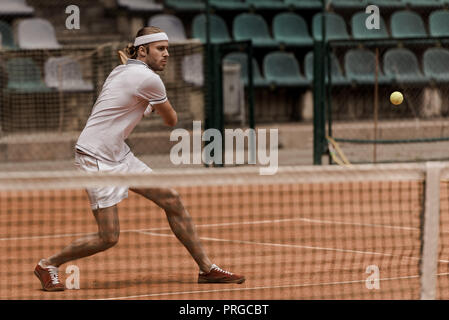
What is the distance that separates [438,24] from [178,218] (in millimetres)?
13347

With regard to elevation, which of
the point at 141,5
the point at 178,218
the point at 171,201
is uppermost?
the point at 141,5

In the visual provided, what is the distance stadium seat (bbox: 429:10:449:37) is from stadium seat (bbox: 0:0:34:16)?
24.6 ft

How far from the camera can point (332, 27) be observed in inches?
665

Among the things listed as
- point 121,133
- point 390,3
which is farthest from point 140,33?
point 390,3

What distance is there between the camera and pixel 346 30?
17.1 m

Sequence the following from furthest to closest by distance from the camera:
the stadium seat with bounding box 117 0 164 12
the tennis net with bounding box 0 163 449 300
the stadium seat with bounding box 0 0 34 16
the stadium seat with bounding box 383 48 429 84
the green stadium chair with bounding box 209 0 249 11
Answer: the green stadium chair with bounding box 209 0 249 11 < the stadium seat with bounding box 383 48 429 84 < the stadium seat with bounding box 117 0 164 12 < the stadium seat with bounding box 0 0 34 16 < the tennis net with bounding box 0 163 449 300

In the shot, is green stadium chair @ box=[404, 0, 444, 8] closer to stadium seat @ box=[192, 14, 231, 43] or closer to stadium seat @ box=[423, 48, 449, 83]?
stadium seat @ box=[423, 48, 449, 83]

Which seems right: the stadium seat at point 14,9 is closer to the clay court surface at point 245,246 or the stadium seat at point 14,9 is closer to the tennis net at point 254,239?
the clay court surface at point 245,246

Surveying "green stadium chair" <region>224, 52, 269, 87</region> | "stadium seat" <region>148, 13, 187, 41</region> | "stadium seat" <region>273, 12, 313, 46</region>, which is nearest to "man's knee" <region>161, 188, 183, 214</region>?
"stadium seat" <region>148, 13, 187, 41</region>

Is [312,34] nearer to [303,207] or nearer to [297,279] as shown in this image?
[303,207]

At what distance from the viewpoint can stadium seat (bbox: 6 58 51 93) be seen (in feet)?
43.6

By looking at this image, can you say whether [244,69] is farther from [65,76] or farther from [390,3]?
[65,76]

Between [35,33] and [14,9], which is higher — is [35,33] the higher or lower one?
the lower one

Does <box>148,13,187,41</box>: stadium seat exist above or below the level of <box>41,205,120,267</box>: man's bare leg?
above
